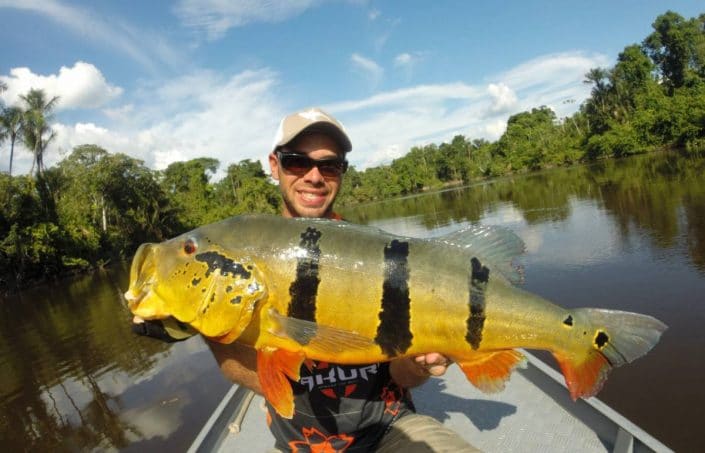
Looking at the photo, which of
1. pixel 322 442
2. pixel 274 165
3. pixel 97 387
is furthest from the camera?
pixel 97 387

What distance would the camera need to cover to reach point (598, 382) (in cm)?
212

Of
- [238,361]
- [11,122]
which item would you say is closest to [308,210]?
[238,361]

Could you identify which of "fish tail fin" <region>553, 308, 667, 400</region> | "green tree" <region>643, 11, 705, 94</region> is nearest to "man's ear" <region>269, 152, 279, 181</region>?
"fish tail fin" <region>553, 308, 667, 400</region>

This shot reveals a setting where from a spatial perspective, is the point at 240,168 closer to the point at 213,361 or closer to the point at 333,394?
the point at 213,361

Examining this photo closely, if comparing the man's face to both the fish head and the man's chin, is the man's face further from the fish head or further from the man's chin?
the fish head

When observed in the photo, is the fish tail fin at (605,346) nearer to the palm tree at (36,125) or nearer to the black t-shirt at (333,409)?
the black t-shirt at (333,409)

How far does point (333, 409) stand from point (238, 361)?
0.76 m

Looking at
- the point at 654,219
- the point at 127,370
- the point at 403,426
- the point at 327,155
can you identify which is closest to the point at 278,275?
the point at 327,155

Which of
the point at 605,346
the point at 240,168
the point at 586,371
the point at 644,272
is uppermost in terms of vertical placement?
the point at 240,168

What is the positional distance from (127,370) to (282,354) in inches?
485

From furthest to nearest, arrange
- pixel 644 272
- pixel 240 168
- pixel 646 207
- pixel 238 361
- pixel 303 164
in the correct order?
pixel 240 168
pixel 646 207
pixel 644 272
pixel 303 164
pixel 238 361

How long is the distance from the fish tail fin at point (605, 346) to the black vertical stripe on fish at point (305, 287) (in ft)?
4.20

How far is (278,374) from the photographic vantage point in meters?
2.04

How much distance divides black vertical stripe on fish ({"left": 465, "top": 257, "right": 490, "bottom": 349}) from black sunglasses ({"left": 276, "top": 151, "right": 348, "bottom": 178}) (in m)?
1.62
